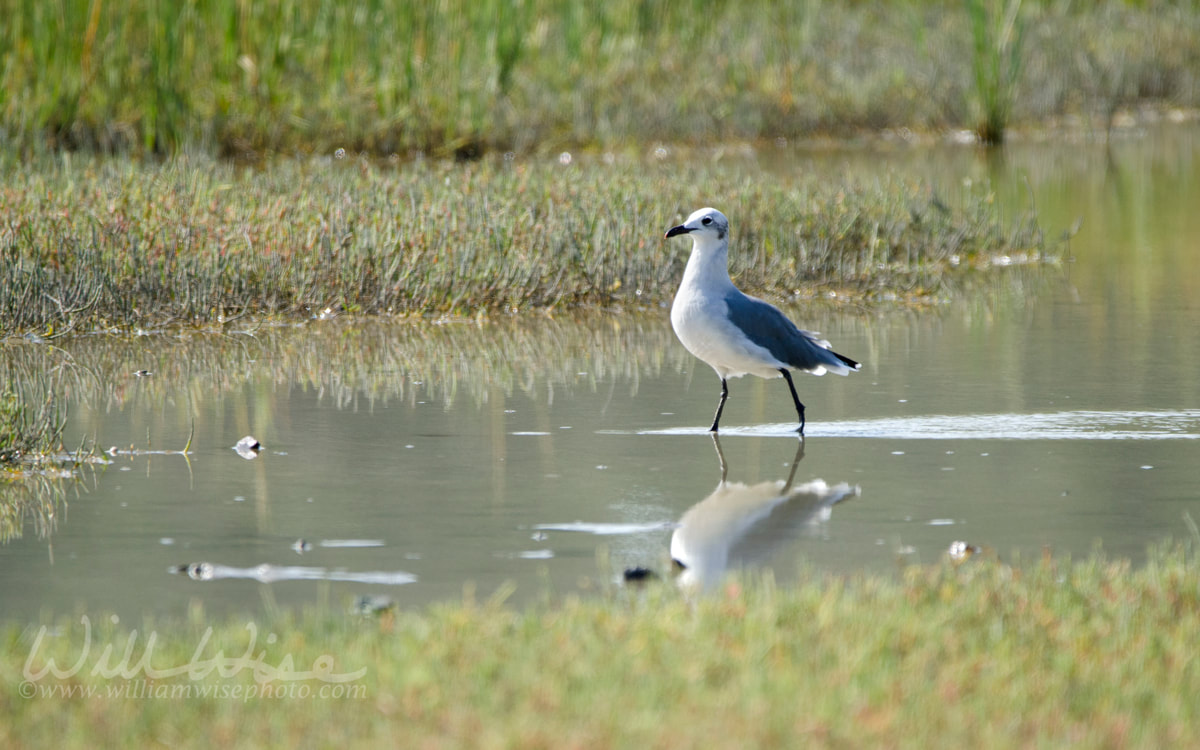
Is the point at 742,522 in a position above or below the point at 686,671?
below

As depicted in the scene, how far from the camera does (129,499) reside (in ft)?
25.2

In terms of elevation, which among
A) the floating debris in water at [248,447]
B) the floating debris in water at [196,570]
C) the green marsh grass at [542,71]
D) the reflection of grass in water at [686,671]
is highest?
the green marsh grass at [542,71]

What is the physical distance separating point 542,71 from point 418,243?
42.7 ft

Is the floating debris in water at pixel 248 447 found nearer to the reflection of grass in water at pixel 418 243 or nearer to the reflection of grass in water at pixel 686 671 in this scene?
the reflection of grass in water at pixel 686 671

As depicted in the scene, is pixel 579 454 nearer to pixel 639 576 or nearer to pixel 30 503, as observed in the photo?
pixel 639 576

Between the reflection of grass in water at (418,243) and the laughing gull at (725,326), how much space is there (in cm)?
403

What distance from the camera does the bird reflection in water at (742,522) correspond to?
6566mm

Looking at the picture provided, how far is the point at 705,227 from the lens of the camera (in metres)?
9.26

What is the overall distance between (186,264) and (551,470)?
521 centimetres

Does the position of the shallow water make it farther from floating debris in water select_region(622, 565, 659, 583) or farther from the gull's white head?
the gull's white head

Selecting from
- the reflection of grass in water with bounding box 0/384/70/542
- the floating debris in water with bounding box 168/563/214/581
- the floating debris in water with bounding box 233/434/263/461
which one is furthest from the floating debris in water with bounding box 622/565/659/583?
the floating debris in water with bounding box 233/434/263/461

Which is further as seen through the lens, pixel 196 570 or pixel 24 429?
pixel 24 429

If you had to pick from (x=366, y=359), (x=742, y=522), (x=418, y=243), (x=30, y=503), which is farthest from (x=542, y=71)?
(x=742, y=522)

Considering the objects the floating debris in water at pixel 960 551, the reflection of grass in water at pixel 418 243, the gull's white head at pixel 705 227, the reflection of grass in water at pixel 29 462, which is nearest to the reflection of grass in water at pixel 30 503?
the reflection of grass in water at pixel 29 462
